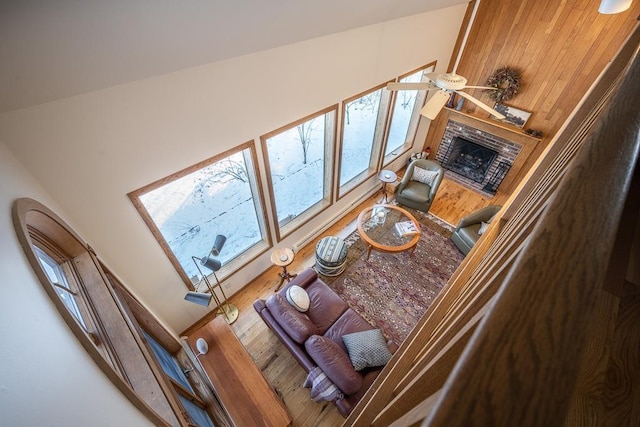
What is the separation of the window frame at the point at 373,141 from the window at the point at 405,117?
0.17 m

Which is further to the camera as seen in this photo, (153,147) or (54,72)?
(153,147)

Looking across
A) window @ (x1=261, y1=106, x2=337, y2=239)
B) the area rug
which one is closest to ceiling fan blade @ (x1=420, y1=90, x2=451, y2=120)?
window @ (x1=261, y1=106, x2=337, y2=239)

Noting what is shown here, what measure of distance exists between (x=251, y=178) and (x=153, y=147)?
3.73 feet

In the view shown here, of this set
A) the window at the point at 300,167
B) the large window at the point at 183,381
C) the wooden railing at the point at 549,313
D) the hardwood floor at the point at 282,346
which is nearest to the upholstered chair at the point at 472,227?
the hardwood floor at the point at 282,346

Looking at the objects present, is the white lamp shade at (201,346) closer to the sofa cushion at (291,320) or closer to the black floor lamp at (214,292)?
the black floor lamp at (214,292)

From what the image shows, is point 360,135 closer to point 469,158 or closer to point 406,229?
point 406,229

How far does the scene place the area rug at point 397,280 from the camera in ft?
12.1

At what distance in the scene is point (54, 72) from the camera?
1.40 meters

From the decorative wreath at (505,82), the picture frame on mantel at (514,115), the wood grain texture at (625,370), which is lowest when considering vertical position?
the wood grain texture at (625,370)

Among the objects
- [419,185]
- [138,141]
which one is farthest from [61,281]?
[419,185]

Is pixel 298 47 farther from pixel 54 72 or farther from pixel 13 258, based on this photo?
pixel 13 258

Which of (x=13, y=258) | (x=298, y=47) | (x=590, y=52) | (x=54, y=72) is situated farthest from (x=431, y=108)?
(x=13, y=258)

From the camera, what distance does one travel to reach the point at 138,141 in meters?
2.04

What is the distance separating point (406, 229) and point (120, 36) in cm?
394
